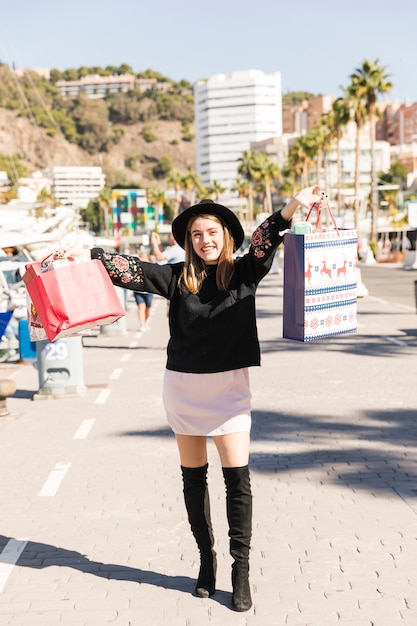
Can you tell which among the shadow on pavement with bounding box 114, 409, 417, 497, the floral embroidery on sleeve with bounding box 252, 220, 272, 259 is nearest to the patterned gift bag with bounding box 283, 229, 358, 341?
the floral embroidery on sleeve with bounding box 252, 220, 272, 259

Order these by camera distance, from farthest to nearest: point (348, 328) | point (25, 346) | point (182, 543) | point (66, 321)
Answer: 1. point (25, 346)
2. point (182, 543)
3. point (348, 328)
4. point (66, 321)

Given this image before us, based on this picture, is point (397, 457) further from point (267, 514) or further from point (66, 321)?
point (66, 321)

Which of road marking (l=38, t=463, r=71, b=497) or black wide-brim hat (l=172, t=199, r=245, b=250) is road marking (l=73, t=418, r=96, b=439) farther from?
black wide-brim hat (l=172, t=199, r=245, b=250)

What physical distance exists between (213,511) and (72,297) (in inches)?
90.1

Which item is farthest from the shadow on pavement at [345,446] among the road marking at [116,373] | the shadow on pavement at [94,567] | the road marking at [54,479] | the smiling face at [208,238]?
the road marking at [116,373]

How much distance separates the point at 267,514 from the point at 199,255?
7.39ft

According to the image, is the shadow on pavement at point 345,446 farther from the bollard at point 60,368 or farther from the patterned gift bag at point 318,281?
the bollard at point 60,368

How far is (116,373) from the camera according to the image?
527 inches

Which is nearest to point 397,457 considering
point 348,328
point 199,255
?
point 348,328

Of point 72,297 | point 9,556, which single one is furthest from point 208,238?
point 9,556

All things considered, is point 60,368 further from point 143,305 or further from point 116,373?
point 143,305

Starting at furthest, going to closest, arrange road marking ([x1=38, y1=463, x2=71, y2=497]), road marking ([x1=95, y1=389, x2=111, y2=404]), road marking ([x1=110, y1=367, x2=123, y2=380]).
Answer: road marking ([x1=110, y1=367, x2=123, y2=380]), road marking ([x1=95, y1=389, x2=111, y2=404]), road marking ([x1=38, y1=463, x2=71, y2=497])

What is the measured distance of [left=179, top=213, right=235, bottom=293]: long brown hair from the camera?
4398 millimetres

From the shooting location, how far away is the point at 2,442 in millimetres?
8812
